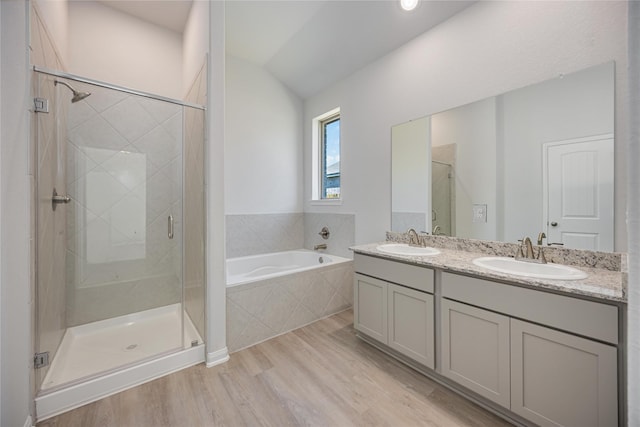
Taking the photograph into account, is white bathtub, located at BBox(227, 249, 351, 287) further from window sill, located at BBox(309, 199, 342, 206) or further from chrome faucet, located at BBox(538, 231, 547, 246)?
chrome faucet, located at BBox(538, 231, 547, 246)

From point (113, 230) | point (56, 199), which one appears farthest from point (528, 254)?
point (113, 230)

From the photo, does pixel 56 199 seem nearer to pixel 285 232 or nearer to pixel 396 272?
pixel 285 232

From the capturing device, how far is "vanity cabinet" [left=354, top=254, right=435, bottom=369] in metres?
1.68

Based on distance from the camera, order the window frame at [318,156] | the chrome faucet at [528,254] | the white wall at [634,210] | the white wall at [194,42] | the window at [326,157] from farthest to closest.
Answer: the window frame at [318,156]
the window at [326,157]
the white wall at [194,42]
the chrome faucet at [528,254]
the white wall at [634,210]

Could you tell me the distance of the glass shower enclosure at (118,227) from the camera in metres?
1.77

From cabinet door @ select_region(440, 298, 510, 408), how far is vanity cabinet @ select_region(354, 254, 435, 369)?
0.11 m

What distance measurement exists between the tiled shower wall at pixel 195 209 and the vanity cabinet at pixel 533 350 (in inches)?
69.8

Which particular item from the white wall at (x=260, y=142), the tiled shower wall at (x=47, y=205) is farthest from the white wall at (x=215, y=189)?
the white wall at (x=260, y=142)

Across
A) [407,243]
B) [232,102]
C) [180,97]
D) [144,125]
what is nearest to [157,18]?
[180,97]

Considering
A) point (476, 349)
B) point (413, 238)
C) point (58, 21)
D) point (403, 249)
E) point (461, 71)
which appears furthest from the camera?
point (413, 238)

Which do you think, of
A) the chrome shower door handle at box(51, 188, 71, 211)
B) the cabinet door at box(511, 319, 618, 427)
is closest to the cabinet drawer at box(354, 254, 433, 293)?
the cabinet door at box(511, 319, 618, 427)

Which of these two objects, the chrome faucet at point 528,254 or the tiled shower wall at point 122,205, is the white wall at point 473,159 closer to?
the chrome faucet at point 528,254

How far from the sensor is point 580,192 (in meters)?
1.47

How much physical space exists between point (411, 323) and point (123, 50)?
367cm
